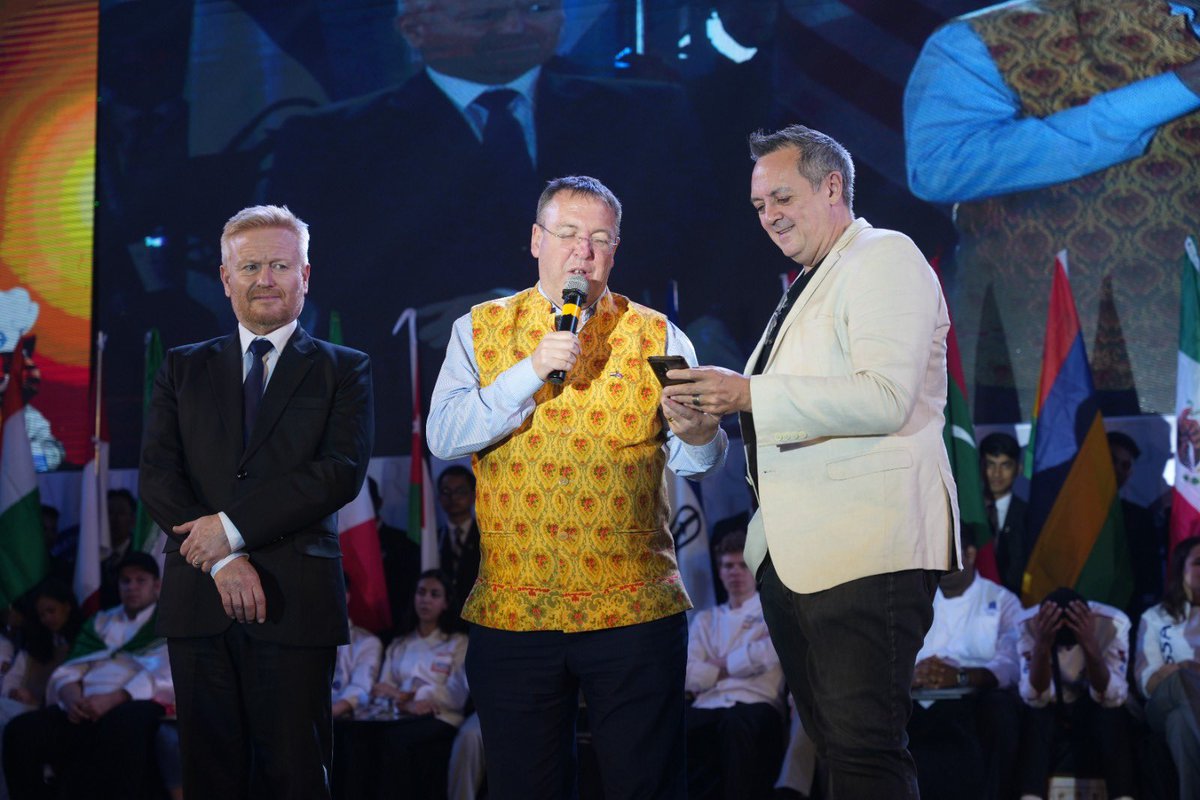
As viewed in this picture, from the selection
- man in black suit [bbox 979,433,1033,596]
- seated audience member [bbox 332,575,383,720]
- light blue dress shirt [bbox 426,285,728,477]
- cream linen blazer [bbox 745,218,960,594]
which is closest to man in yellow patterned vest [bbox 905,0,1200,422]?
man in black suit [bbox 979,433,1033,596]

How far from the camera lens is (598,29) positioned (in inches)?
221

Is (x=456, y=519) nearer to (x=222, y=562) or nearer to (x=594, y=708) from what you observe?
(x=222, y=562)

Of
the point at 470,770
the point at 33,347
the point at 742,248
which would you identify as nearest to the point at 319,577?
the point at 470,770

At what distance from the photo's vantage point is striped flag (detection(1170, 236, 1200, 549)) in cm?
456

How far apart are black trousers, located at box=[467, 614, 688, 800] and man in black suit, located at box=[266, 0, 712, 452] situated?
3324 mm

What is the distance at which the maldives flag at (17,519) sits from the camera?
532cm

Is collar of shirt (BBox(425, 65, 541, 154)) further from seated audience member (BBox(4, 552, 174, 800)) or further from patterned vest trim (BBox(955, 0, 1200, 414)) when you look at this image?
seated audience member (BBox(4, 552, 174, 800))

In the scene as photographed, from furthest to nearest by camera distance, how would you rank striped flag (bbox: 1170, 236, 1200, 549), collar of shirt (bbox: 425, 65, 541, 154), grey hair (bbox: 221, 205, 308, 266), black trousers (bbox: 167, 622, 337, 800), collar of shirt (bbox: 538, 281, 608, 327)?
collar of shirt (bbox: 425, 65, 541, 154) → striped flag (bbox: 1170, 236, 1200, 549) → grey hair (bbox: 221, 205, 308, 266) → collar of shirt (bbox: 538, 281, 608, 327) → black trousers (bbox: 167, 622, 337, 800)

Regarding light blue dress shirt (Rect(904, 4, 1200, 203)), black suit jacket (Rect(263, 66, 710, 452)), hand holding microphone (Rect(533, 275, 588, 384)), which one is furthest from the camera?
black suit jacket (Rect(263, 66, 710, 452))

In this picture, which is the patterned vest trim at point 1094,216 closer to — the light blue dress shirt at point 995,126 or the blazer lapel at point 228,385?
the light blue dress shirt at point 995,126

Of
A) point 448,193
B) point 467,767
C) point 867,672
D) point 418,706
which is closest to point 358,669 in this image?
point 418,706

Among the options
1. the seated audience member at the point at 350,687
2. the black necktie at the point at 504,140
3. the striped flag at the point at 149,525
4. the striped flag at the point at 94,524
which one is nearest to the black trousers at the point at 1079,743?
the seated audience member at the point at 350,687

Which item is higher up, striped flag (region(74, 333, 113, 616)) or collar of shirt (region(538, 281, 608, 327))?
collar of shirt (region(538, 281, 608, 327))

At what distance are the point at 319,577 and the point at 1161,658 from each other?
3.45m
